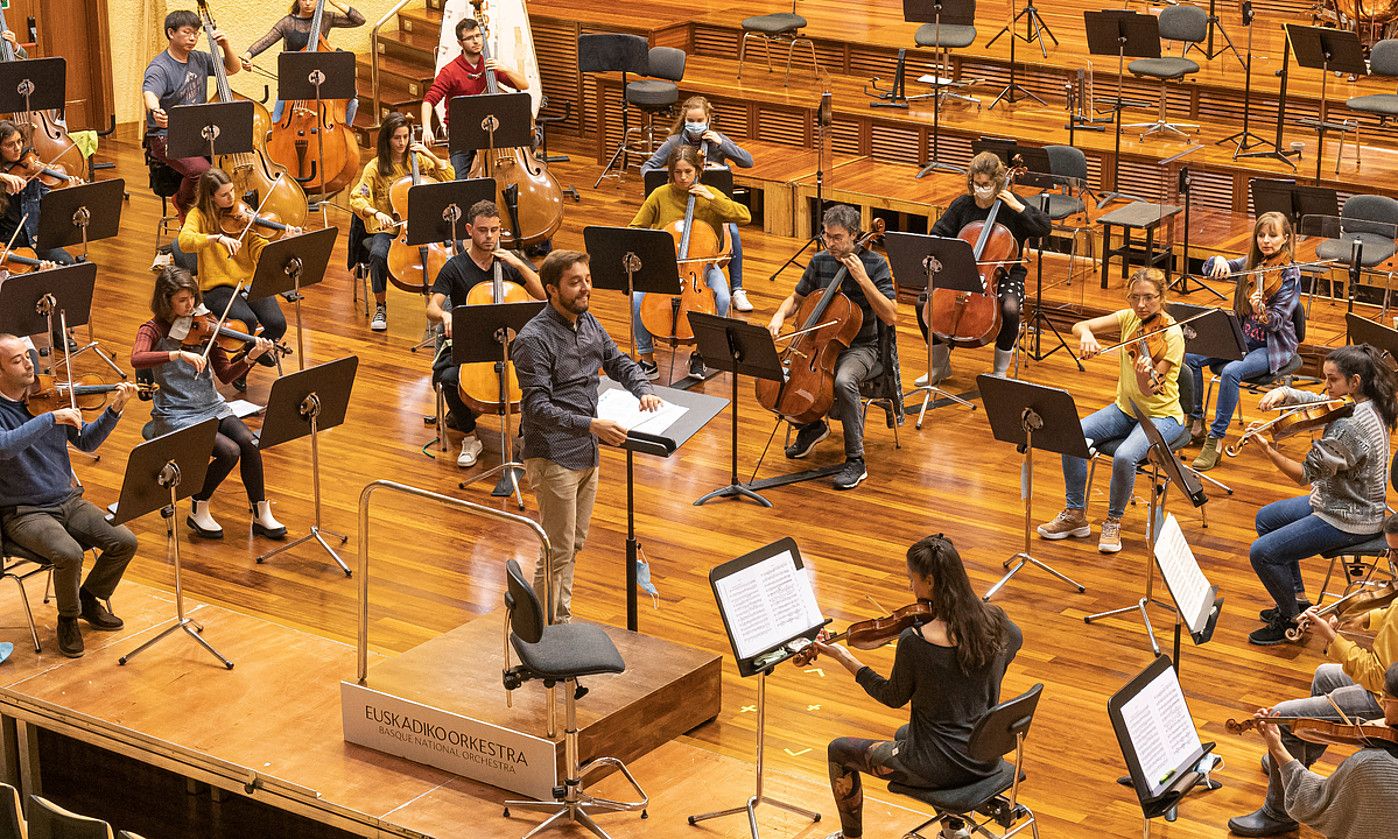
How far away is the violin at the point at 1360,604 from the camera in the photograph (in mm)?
5266

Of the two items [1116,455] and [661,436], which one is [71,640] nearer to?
[661,436]

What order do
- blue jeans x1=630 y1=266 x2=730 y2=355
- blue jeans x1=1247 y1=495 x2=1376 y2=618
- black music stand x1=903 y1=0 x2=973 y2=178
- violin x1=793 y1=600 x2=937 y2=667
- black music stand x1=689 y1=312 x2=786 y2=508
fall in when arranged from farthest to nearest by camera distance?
black music stand x1=903 y1=0 x2=973 y2=178
blue jeans x1=630 y1=266 x2=730 y2=355
black music stand x1=689 y1=312 x2=786 y2=508
blue jeans x1=1247 y1=495 x2=1376 y2=618
violin x1=793 y1=600 x2=937 y2=667

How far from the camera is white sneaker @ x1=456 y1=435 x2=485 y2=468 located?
7984 mm

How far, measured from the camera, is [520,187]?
993cm

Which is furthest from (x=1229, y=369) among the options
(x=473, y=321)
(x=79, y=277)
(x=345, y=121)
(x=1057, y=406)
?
(x=345, y=121)

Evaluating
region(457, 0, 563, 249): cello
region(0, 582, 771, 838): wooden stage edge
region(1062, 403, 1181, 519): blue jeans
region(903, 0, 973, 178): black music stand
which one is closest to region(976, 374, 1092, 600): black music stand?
region(1062, 403, 1181, 519): blue jeans

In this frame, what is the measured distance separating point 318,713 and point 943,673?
2.22m

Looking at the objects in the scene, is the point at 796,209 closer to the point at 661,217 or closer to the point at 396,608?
the point at 661,217

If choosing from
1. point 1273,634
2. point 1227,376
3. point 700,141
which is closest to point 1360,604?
point 1273,634

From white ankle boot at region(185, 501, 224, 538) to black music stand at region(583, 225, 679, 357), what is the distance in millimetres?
1905

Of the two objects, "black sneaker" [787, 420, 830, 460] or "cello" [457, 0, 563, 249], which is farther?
"cello" [457, 0, 563, 249]

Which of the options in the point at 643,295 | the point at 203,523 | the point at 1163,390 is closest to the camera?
the point at 1163,390

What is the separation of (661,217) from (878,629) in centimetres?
422

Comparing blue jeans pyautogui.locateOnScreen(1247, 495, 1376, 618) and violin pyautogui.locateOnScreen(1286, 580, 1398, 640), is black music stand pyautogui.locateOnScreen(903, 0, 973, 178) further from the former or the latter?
violin pyautogui.locateOnScreen(1286, 580, 1398, 640)
